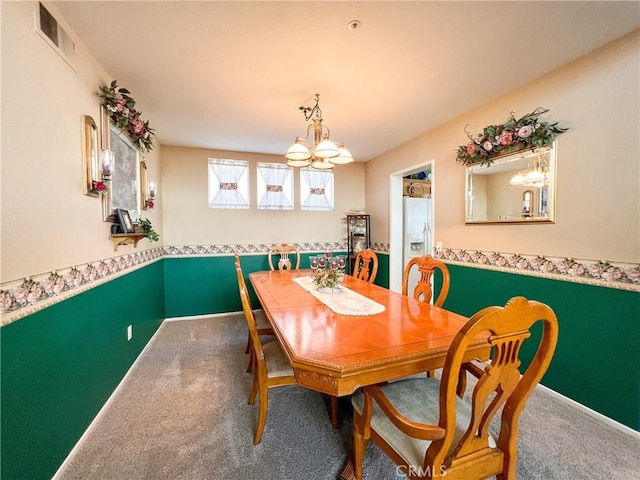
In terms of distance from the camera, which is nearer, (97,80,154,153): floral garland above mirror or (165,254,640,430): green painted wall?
(165,254,640,430): green painted wall

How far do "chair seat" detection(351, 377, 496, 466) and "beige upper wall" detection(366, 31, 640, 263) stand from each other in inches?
63.8

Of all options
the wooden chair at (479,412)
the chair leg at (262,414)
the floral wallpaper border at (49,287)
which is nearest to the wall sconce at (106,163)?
the floral wallpaper border at (49,287)

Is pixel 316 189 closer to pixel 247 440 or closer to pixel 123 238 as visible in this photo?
pixel 123 238

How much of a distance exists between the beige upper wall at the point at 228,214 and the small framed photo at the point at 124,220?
163 centimetres

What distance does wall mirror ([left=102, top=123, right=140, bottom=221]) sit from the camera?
2.03 m

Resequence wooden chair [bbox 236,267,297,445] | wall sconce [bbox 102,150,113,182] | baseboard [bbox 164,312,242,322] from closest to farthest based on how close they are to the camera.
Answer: wooden chair [bbox 236,267,297,445], wall sconce [bbox 102,150,113,182], baseboard [bbox 164,312,242,322]

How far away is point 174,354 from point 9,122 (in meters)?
2.35

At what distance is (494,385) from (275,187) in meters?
3.85

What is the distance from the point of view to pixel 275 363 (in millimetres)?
1651

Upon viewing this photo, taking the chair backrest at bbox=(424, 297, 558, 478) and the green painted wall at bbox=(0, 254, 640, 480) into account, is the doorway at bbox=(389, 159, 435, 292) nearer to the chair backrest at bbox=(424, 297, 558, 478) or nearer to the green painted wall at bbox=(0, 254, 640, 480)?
the green painted wall at bbox=(0, 254, 640, 480)

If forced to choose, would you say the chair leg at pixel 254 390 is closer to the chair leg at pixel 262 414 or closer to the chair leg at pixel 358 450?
the chair leg at pixel 262 414

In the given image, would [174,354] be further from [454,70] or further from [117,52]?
[454,70]

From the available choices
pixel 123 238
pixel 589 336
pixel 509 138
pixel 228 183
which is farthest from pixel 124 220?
pixel 589 336

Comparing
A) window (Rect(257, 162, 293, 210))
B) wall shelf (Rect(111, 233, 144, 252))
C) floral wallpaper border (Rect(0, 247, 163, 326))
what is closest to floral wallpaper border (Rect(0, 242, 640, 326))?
floral wallpaper border (Rect(0, 247, 163, 326))
